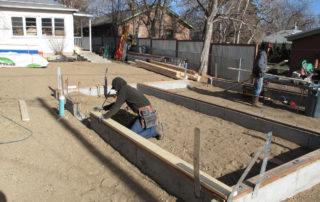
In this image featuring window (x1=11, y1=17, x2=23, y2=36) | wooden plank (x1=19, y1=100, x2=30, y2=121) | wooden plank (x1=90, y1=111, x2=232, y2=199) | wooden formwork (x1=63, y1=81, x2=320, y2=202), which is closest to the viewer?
wooden plank (x1=90, y1=111, x2=232, y2=199)

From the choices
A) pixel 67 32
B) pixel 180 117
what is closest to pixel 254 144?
pixel 180 117

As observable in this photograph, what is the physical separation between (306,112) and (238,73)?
6.40 metres

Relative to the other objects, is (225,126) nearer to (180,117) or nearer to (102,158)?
(180,117)

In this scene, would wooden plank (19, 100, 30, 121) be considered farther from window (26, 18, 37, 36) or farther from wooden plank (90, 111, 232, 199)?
window (26, 18, 37, 36)

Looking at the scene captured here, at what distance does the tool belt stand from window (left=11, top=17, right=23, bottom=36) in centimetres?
A: 1638

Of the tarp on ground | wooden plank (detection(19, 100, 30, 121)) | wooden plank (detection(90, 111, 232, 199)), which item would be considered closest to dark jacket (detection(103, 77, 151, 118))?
wooden plank (detection(90, 111, 232, 199))

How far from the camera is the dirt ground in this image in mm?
3395

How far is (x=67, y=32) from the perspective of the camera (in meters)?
18.6

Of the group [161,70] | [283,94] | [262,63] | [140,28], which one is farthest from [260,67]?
[140,28]

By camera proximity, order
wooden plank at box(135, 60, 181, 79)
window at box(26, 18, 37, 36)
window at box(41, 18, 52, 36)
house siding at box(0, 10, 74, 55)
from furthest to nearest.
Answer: window at box(41, 18, 52, 36)
window at box(26, 18, 37, 36)
house siding at box(0, 10, 74, 55)
wooden plank at box(135, 60, 181, 79)

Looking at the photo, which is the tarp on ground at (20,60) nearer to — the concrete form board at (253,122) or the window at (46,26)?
the window at (46,26)

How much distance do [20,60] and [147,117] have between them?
37.0 ft

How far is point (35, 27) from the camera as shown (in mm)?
17797

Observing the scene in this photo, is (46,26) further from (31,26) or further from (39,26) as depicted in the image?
(31,26)
